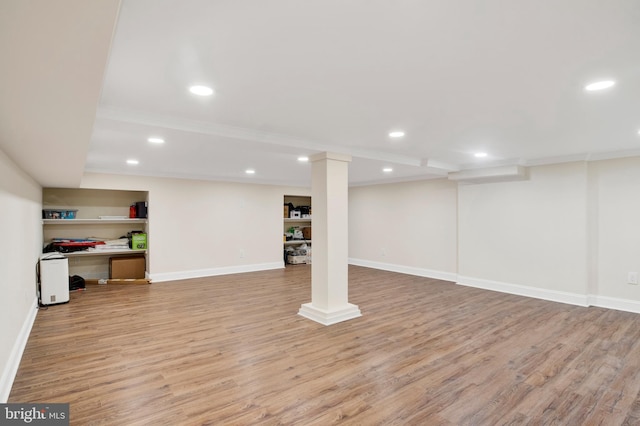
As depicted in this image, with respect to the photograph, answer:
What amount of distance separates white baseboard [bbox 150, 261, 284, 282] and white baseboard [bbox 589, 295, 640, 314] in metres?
5.87

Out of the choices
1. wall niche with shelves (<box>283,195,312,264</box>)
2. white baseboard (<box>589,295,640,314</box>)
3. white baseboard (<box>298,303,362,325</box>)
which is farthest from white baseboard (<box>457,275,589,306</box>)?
wall niche with shelves (<box>283,195,312,264</box>)

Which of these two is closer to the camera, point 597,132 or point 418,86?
point 418,86

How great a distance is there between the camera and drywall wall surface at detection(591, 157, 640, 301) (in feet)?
14.4

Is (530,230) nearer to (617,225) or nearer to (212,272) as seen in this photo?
(617,225)

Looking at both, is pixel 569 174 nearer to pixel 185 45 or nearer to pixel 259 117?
pixel 259 117

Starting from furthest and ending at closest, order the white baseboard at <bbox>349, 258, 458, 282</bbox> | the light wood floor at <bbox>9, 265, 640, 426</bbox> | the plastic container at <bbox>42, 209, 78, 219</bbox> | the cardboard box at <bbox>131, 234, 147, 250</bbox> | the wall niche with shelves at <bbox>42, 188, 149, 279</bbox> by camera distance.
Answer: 1. the white baseboard at <bbox>349, 258, 458, 282</bbox>
2. the cardboard box at <bbox>131, 234, 147, 250</bbox>
3. the wall niche with shelves at <bbox>42, 188, 149, 279</bbox>
4. the plastic container at <bbox>42, 209, 78, 219</bbox>
5. the light wood floor at <bbox>9, 265, 640, 426</bbox>

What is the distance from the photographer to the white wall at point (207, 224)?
6.32 metres

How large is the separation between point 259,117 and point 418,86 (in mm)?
1313

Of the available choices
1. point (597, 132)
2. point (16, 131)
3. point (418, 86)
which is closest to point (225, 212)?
point (16, 131)

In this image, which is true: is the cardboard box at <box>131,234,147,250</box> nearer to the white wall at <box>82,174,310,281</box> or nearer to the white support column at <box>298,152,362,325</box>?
the white wall at <box>82,174,310,281</box>

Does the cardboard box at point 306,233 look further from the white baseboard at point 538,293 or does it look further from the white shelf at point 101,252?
the white shelf at point 101,252

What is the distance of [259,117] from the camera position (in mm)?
2768

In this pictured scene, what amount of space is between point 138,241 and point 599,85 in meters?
6.96

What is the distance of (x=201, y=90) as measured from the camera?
7.11 ft
